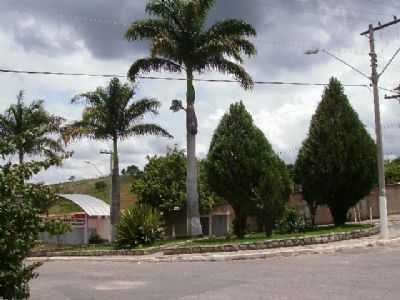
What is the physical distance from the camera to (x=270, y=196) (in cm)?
2328

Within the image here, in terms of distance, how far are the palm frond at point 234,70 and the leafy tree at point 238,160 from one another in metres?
3.05

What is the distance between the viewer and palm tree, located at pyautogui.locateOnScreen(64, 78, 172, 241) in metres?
34.2

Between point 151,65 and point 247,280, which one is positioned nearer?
point 247,280

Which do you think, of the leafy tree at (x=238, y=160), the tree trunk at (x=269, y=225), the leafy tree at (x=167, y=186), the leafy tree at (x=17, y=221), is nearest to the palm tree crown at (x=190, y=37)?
the leafy tree at (x=238, y=160)

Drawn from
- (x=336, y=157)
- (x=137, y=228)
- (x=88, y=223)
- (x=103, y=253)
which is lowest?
(x=103, y=253)

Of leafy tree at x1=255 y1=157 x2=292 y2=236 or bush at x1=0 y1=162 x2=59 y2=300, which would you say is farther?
leafy tree at x1=255 y1=157 x2=292 y2=236

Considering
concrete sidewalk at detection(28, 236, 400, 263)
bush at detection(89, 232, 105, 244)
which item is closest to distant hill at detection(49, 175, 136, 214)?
bush at detection(89, 232, 105, 244)

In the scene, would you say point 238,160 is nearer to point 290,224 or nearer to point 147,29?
point 290,224

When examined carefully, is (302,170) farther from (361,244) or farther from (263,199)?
(361,244)

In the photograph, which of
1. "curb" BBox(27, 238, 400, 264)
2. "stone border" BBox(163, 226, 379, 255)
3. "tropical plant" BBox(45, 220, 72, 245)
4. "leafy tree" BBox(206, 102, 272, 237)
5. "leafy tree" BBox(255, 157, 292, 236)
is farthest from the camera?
"leafy tree" BBox(206, 102, 272, 237)

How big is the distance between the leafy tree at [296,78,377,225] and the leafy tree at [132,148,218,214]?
12374 millimetres

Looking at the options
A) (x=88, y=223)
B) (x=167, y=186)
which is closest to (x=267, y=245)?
(x=167, y=186)

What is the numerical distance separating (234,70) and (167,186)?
40.9 ft

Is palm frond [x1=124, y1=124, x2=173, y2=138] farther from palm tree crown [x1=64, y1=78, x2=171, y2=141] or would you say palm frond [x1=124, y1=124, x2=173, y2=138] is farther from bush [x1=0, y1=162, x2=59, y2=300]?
bush [x1=0, y1=162, x2=59, y2=300]
